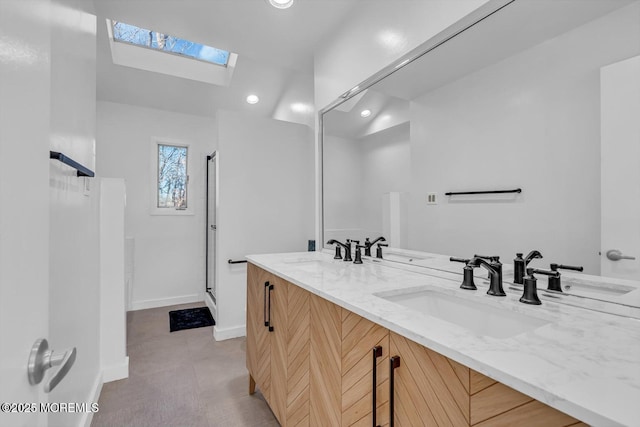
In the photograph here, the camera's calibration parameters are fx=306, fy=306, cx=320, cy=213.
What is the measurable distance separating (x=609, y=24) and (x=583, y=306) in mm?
871

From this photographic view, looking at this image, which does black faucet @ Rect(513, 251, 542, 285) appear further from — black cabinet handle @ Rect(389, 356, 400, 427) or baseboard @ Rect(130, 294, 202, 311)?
baseboard @ Rect(130, 294, 202, 311)

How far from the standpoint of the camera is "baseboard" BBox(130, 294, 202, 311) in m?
3.73

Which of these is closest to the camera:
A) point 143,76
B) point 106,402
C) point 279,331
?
point 279,331

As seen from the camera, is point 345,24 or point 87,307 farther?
point 345,24

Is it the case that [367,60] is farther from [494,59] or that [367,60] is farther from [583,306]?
[583,306]

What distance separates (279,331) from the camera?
154 centimetres

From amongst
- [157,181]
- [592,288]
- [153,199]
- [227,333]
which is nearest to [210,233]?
[153,199]

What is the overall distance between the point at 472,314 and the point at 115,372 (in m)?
2.42

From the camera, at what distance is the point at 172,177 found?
399 cm

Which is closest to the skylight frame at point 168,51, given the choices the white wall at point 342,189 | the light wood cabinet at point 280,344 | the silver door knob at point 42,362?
the white wall at point 342,189

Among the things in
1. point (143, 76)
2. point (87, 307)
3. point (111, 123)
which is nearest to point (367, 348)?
point (87, 307)

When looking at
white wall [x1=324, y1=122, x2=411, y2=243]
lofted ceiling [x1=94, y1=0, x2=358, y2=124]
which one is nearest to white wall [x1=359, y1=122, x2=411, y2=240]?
white wall [x1=324, y1=122, x2=411, y2=243]

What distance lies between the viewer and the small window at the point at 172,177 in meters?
3.93

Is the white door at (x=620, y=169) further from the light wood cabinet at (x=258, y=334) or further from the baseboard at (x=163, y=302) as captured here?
the baseboard at (x=163, y=302)
